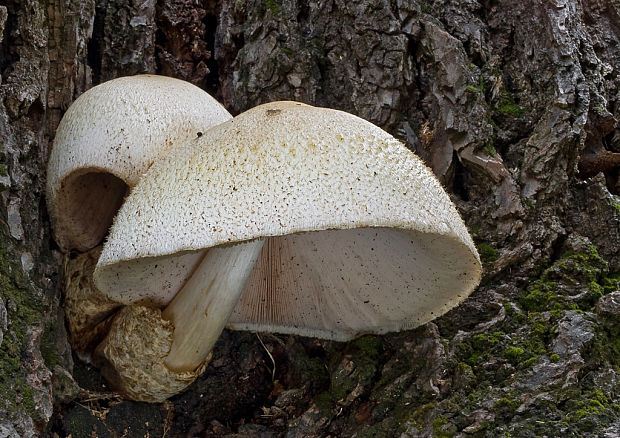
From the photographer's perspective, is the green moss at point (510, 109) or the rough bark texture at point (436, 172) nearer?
the rough bark texture at point (436, 172)

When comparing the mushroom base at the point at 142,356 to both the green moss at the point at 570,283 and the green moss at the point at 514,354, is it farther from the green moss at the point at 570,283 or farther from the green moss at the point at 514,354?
the green moss at the point at 570,283

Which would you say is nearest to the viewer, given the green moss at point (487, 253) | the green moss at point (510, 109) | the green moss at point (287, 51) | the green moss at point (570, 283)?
the green moss at point (570, 283)

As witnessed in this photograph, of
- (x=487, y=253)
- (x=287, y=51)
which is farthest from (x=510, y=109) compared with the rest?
(x=287, y=51)

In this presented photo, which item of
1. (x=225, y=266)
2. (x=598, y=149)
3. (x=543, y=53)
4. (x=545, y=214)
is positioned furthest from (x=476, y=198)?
(x=225, y=266)

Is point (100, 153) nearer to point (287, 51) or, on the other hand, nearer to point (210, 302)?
point (210, 302)

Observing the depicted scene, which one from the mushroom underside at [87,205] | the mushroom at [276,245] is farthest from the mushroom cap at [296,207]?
the mushroom underside at [87,205]

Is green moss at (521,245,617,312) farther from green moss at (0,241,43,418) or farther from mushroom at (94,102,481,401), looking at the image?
green moss at (0,241,43,418)

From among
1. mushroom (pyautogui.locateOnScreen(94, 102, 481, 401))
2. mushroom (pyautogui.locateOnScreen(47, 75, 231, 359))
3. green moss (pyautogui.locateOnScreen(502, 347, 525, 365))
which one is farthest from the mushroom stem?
green moss (pyautogui.locateOnScreen(502, 347, 525, 365))
